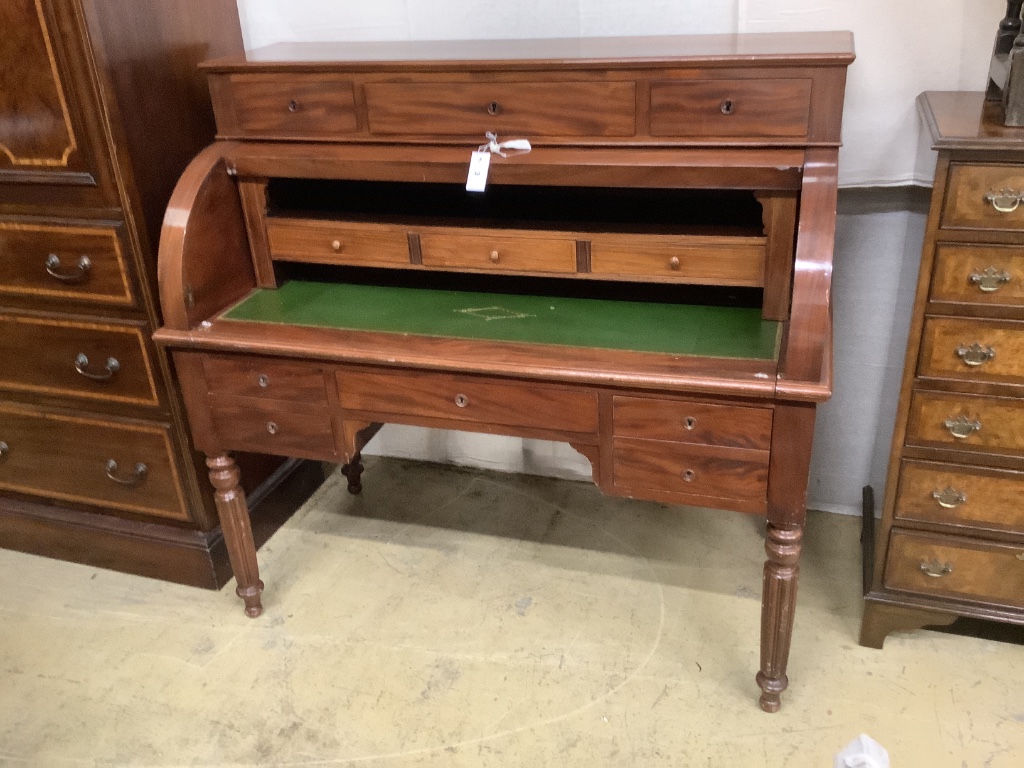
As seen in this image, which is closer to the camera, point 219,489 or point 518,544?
point 219,489

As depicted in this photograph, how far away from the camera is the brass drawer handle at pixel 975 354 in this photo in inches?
63.2

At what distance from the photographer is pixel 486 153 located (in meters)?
1.66

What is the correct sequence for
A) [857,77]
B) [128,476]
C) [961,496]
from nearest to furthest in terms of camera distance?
[961,496] < [857,77] < [128,476]

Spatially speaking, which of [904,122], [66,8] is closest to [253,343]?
[66,8]

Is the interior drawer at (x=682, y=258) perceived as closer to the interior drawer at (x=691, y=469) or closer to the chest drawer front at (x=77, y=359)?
the interior drawer at (x=691, y=469)

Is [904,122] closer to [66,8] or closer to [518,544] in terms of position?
[518,544]

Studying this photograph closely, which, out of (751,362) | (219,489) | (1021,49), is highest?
(1021,49)

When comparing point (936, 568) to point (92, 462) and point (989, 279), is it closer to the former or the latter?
point (989, 279)

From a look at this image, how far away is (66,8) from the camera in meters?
1.70

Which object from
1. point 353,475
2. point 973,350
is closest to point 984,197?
point 973,350

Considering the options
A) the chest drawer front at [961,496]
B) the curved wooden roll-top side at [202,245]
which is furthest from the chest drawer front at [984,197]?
the curved wooden roll-top side at [202,245]

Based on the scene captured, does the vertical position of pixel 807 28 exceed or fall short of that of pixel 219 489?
it exceeds it

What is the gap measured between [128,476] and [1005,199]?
1988 millimetres

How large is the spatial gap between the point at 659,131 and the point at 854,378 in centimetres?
95
